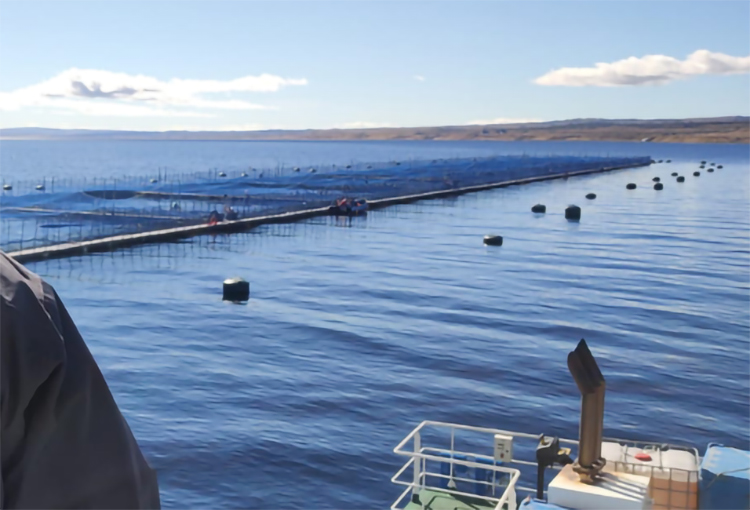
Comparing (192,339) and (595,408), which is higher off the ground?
(595,408)

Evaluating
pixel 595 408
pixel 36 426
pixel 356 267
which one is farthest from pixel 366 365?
pixel 36 426

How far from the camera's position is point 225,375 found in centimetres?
3441

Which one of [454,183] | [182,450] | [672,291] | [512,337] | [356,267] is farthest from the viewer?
[454,183]

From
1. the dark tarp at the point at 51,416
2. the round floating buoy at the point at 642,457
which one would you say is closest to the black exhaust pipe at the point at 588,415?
the round floating buoy at the point at 642,457

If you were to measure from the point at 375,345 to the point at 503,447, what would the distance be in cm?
2247

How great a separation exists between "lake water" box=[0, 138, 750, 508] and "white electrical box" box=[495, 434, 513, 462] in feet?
22.7

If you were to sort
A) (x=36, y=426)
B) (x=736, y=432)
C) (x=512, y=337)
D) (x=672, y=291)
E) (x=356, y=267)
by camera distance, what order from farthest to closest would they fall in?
(x=356, y=267) → (x=672, y=291) → (x=512, y=337) → (x=736, y=432) → (x=36, y=426)

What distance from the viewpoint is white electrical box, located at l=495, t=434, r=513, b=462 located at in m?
16.3

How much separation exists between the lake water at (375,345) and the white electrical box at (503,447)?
6906 millimetres

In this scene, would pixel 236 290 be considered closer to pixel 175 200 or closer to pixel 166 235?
pixel 166 235

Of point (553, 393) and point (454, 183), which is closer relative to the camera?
point (553, 393)

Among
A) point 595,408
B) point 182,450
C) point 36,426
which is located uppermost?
point 36,426

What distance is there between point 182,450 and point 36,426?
25439 mm

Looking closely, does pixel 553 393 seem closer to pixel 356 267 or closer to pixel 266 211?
pixel 356 267
